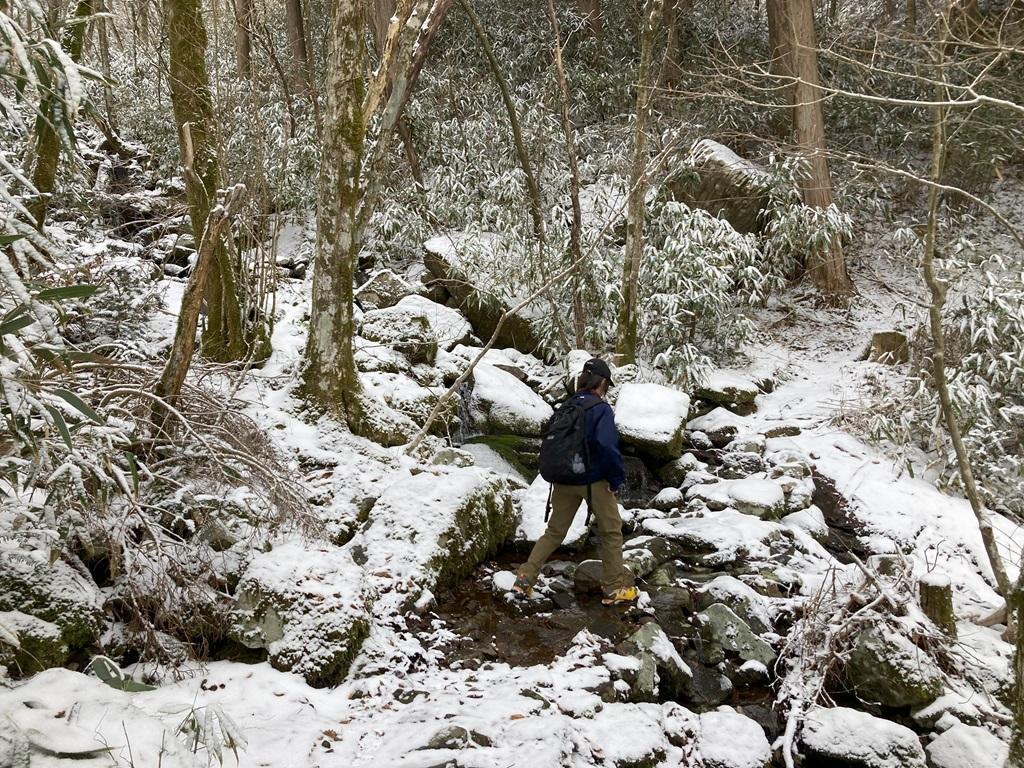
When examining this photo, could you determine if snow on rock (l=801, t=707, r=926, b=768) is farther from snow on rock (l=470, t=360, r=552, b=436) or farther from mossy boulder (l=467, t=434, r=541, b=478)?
snow on rock (l=470, t=360, r=552, b=436)

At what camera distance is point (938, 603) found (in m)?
4.80

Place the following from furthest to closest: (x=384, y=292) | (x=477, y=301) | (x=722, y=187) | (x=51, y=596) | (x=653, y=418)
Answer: (x=722, y=187)
(x=477, y=301)
(x=384, y=292)
(x=653, y=418)
(x=51, y=596)

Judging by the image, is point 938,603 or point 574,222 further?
point 574,222

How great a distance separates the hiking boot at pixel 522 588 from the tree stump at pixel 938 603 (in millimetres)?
2754

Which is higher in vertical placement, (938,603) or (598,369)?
(598,369)

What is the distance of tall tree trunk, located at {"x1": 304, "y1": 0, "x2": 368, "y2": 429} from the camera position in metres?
6.04

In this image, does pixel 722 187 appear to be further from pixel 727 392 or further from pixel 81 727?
pixel 81 727

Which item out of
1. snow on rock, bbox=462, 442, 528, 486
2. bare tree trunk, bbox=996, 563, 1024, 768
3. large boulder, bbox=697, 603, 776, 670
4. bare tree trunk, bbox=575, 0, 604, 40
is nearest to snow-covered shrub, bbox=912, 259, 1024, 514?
large boulder, bbox=697, 603, 776, 670

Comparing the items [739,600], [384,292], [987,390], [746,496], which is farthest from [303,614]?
[987,390]

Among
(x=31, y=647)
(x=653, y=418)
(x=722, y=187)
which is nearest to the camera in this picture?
(x=31, y=647)

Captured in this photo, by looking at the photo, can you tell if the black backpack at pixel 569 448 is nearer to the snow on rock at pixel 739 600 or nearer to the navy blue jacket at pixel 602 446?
the navy blue jacket at pixel 602 446

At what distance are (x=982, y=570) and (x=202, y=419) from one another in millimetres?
6564

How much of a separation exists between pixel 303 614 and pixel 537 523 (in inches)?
100.0

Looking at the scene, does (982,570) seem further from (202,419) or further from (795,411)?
(202,419)
